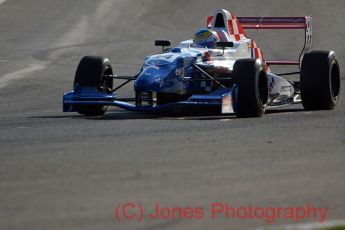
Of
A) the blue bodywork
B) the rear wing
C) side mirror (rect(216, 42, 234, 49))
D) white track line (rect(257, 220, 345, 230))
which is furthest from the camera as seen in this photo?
the rear wing

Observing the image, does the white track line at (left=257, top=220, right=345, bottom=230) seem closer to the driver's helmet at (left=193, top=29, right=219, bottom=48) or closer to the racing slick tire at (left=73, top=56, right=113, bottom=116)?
the racing slick tire at (left=73, top=56, right=113, bottom=116)

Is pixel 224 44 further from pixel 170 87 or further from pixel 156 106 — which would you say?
pixel 156 106

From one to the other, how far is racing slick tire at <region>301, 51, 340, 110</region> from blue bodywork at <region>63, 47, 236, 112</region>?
1.27m

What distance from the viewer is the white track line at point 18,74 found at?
67.4 feet

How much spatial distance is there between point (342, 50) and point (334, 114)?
12.1m

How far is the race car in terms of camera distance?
46.2ft

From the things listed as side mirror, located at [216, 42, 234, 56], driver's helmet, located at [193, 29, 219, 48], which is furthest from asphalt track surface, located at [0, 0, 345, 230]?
driver's helmet, located at [193, 29, 219, 48]

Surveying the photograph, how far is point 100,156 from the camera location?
1049 centimetres

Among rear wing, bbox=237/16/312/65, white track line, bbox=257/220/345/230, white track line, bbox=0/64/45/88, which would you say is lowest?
white track line, bbox=0/64/45/88

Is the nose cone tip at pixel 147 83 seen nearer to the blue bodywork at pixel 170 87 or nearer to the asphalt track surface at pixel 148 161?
the blue bodywork at pixel 170 87

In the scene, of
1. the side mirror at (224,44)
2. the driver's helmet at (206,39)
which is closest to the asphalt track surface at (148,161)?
the side mirror at (224,44)

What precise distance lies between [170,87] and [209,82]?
76 centimetres

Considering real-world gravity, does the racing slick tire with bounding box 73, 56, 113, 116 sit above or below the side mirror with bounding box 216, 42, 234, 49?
below

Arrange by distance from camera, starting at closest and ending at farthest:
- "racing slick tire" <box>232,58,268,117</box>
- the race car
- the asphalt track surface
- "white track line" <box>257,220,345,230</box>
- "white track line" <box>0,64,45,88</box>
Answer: "white track line" <box>257,220,345,230</box>
the asphalt track surface
"racing slick tire" <box>232,58,268,117</box>
the race car
"white track line" <box>0,64,45,88</box>
